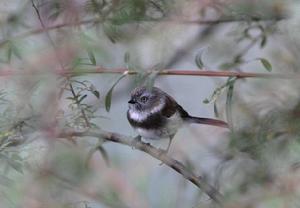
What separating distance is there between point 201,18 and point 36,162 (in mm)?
875

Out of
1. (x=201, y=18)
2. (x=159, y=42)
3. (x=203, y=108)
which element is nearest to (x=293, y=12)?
(x=159, y=42)

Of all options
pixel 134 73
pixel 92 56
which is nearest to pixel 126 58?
pixel 134 73

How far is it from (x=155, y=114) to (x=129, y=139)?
100 cm

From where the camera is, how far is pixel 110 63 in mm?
1491

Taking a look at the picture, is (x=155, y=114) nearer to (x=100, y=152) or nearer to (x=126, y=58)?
(x=100, y=152)

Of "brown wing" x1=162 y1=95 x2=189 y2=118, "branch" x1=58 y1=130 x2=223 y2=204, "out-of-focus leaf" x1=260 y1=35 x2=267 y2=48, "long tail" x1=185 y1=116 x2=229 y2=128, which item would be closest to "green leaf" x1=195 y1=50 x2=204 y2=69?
"long tail" x1=185 y1=116 x2=229 y2=128

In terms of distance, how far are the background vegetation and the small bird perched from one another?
2.35 feet

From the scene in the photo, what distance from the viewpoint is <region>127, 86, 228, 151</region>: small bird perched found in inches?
97.8

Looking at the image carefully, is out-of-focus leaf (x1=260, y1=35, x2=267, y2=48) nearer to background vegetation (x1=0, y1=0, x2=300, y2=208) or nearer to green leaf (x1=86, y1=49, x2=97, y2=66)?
background vegetation (x1=0, y1=0, x2=300, y2=208)

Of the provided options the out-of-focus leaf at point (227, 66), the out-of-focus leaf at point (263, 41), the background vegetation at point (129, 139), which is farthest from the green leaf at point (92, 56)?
the out-of-focus leaf at point (263, 41)

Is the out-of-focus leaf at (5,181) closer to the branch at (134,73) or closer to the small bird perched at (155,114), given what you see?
the branch at (134,73)

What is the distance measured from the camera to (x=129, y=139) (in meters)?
1.65

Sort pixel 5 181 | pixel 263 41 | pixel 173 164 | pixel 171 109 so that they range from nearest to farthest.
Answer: pixel 5 181 → pixel 173 164 → pixel 263 41 → pixel 171 109

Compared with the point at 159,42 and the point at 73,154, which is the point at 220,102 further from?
the point at 73,154
